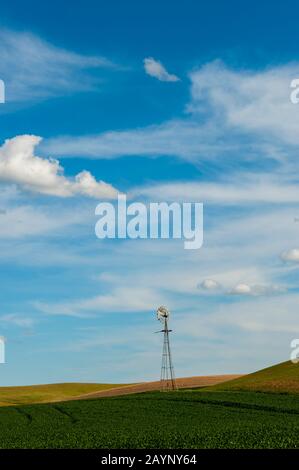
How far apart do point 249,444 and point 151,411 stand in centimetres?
3384

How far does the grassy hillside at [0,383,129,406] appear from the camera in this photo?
151375 mm

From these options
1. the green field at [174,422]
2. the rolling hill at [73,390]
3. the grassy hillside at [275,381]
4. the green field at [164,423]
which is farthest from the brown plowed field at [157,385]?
the green field at [164,423]

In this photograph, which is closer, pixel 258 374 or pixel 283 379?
pixel 283 379

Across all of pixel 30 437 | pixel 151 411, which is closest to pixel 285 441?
pixel 30 437

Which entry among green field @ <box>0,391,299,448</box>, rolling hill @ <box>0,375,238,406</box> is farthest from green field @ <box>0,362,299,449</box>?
rolling hill @ <box>0,375,238,406</box>

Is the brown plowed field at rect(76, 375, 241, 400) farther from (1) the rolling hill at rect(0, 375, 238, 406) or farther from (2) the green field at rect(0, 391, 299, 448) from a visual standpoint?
(2) the green field at rect(0, 391, 299, 448)

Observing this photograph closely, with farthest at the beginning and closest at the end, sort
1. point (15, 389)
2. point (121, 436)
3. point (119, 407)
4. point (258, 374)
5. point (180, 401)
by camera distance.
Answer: point (15, 389)
point (258, 374)
point (180, 401)
point (119, 407)
point (121, 436)

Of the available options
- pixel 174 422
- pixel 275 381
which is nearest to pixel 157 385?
pixel 275 381

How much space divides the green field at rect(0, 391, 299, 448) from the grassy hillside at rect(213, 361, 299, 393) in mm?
7557

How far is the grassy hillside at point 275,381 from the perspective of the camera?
97.5m

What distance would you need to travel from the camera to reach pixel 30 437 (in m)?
51.7

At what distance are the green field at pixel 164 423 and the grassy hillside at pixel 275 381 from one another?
7.56 meters

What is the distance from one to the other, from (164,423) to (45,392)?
11867 cm
